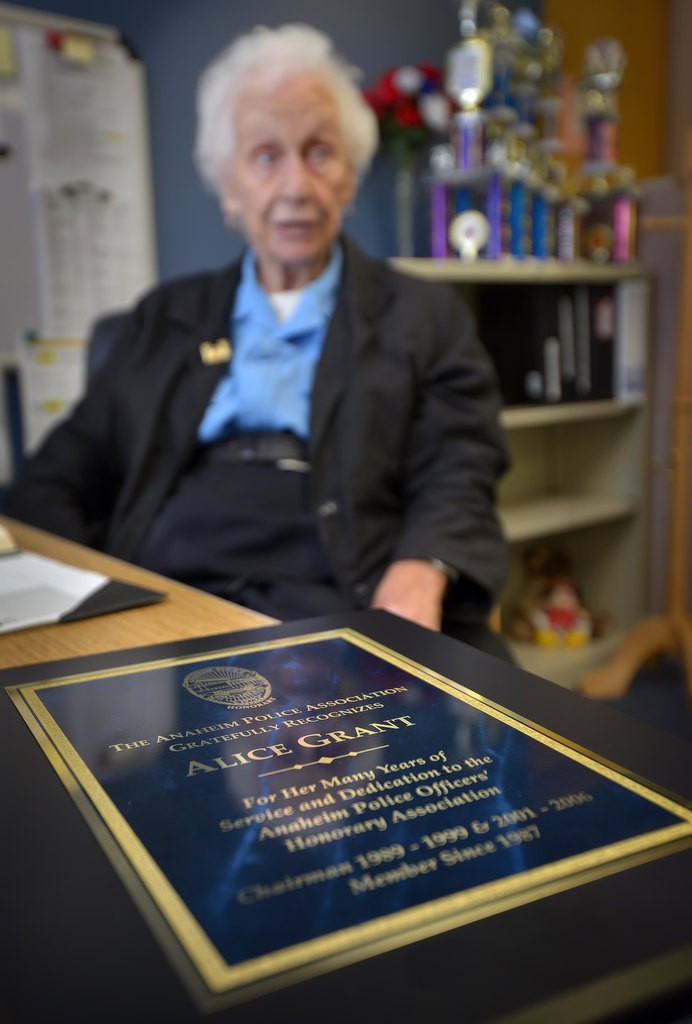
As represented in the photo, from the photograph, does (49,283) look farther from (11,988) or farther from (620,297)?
(11,988)

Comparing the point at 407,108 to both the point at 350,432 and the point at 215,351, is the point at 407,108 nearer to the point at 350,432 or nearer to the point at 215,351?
the point at 215,351

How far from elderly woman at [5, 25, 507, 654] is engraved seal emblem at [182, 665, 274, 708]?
65 centimetres

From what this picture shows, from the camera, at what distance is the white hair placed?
5.03 ft

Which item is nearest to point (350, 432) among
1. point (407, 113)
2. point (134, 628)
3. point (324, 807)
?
point (134, 628)

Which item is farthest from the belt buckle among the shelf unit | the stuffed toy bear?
the stuffed toy bear

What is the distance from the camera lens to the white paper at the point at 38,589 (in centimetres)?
74

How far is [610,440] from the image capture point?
3010mm

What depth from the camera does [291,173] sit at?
1520mm

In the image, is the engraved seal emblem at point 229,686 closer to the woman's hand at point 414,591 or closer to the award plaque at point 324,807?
the award plaque at point 324,807

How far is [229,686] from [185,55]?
7.25ft

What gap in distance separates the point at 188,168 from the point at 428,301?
3.67 feet

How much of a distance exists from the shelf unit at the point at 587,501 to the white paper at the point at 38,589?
1.83 m

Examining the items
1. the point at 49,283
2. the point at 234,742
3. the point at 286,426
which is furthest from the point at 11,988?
the point at 49,283

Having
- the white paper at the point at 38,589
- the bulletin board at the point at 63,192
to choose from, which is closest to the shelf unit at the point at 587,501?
the bulletin board at the point at 63,192
